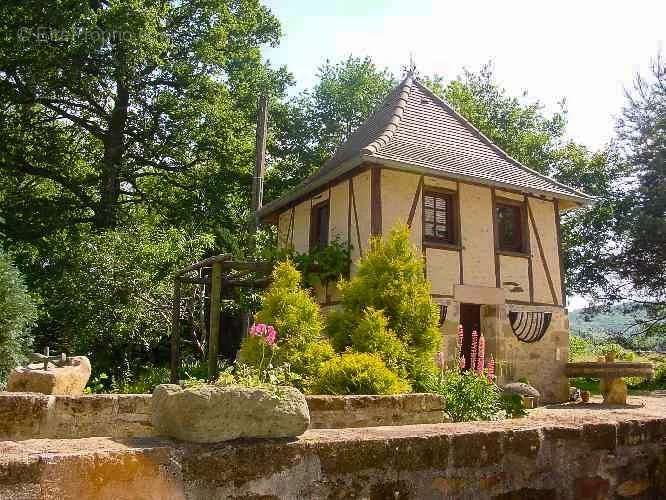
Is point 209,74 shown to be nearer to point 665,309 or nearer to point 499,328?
point 499,328

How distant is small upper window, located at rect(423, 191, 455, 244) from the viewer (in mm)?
11594

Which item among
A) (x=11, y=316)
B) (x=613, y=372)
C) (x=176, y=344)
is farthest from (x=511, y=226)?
(x=11, y=316)

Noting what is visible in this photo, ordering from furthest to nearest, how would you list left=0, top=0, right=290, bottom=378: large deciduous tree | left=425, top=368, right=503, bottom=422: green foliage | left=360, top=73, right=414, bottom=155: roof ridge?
left=0, top=0, right=290, bottom=378: large deciduous tree → left=360, top=73, right=414, bottom=155: roof ridge → left=425, top=368, right=503, bottom=422: green foliage

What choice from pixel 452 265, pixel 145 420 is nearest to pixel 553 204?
pixel 452 265

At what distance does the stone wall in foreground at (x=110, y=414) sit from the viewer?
4.41 metres

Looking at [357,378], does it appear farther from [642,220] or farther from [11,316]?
[642,220]

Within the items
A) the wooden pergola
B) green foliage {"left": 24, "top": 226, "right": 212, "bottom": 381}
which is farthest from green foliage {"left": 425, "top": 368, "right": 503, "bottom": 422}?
green foliage {"left": 24, "top": 226, "right": 212, "bottom": 381}

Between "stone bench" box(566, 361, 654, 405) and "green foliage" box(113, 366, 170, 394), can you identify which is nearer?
"stone bench" box(566, 361, 654, 405)

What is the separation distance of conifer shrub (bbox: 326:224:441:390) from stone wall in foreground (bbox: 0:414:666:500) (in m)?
4.29

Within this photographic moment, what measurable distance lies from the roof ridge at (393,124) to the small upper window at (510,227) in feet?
8.79


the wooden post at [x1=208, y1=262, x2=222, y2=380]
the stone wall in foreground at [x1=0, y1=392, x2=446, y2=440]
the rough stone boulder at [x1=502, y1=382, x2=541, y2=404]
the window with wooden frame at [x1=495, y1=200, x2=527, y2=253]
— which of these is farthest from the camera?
the window with wooden frame at [x1=495, y1=200, x2=527, y2=253]

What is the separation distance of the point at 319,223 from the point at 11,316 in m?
6.17

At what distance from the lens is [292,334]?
8.20m

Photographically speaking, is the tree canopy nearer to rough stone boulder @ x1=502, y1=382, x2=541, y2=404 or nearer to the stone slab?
rough stone boulder @ x1=502, y1=382, x2=541, y2=404
